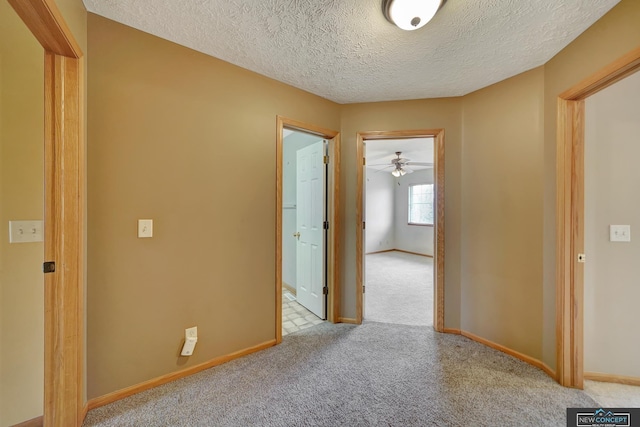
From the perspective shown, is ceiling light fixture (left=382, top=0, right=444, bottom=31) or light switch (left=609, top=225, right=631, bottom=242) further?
light switch (left=609, top=225, right=631, bottom=242)

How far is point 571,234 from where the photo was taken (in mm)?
1679

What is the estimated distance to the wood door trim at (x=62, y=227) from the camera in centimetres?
124

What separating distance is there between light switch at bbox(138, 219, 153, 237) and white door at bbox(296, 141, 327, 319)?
5.12ft

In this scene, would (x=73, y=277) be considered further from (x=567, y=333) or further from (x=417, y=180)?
(x=417, y=180)

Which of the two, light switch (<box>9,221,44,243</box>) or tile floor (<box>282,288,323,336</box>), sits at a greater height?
light switch (<box>9,221,44,243</box>)

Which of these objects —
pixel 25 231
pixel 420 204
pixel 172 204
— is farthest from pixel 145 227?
pixel 420 204

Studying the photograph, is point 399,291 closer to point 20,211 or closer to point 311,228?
point 311,228

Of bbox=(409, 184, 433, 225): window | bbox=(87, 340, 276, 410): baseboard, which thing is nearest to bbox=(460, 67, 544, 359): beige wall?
bbox=(87, 340, 276, 410): baseboard

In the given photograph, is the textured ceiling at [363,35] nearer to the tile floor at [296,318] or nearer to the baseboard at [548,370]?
the baseboard at [548,370]

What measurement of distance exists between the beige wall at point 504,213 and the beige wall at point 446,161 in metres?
0.07

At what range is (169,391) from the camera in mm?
1633

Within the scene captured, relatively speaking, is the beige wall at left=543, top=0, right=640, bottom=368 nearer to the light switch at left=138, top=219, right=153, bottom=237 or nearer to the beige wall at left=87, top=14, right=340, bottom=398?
the beige wall at left=87, top=14, right=340, bottom=398

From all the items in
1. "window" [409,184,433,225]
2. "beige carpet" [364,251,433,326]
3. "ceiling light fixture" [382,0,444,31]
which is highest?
"ceiling light fixture" [382,0,444,31]

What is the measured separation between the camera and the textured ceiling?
138cm
